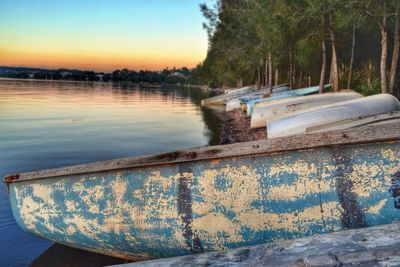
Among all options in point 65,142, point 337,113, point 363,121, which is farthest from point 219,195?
point 65,142

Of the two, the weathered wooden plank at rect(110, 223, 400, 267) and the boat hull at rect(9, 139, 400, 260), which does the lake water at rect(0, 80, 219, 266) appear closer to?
the boat hull at rect(9, 139, 400, 260)

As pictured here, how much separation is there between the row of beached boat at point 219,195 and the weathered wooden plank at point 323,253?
47.5 inches

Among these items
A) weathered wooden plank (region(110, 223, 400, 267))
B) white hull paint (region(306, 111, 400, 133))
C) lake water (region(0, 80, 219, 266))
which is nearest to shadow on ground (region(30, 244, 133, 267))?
lake water (region(0, 80, 219, 266))

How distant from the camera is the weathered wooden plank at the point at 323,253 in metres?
2.31

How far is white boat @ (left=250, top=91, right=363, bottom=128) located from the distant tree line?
1720mm

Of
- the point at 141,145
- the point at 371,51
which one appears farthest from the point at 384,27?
the point at 371,51

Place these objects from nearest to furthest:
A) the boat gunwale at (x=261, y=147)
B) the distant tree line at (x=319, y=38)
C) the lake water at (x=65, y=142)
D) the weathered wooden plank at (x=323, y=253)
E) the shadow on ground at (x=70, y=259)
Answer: the weathered wooden plank at (x=323, y=253), the boat gunwale at (x=261, y=147), the shadow on ground at (x=70, y=259), the lake water at (x=65, y=142), the distant tree line at (x=319, y=38)

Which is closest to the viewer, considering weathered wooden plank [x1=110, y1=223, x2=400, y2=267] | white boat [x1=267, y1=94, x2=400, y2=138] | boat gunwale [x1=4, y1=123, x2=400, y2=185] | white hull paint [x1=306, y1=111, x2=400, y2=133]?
weathered wooden plank [x1=110, y1=223, x2=400, y2=267]

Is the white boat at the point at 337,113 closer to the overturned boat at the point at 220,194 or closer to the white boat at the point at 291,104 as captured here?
the white boat at the point at 291,104

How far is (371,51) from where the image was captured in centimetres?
3962

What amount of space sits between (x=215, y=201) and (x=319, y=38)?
2002 cm

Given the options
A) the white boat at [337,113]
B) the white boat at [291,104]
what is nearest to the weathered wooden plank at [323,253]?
the white boat at [337,113]

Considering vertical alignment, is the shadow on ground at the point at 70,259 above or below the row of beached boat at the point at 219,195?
below

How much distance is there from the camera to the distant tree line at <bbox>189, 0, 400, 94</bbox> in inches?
582
